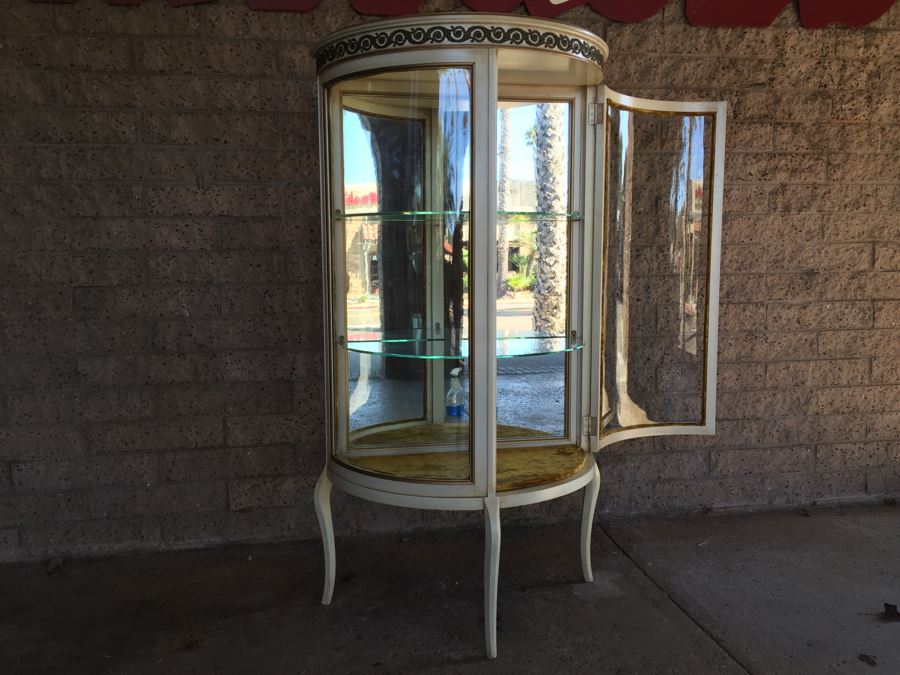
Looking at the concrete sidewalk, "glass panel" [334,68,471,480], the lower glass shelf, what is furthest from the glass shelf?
the concrete sidewalk

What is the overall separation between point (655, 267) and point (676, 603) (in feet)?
5.13

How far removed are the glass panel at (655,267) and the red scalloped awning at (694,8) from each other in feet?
2.09

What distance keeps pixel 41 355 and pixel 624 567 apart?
2791mm

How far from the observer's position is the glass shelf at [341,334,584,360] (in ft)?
9.15

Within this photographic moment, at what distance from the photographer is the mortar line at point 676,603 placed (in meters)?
2.55

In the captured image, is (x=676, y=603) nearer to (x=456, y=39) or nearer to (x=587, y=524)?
(x=587, y=524)

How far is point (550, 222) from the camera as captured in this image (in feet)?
9.45

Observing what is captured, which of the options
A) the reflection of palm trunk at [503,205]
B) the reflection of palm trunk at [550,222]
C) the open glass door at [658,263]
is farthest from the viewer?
the open glass door at [658,263]

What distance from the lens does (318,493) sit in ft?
9.48

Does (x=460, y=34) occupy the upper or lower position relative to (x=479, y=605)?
upper

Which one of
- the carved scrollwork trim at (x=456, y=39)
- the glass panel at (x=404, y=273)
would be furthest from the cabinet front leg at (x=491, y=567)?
the carved scrollwork trim at (x=456, y=39)

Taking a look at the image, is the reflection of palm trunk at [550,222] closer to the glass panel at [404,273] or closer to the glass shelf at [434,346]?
the glass shelf at [434,346]

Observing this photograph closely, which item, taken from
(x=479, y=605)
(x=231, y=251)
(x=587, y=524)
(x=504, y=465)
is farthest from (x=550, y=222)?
(x=479, y=605)

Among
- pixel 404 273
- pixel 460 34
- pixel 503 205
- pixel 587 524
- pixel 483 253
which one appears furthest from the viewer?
pixel 587 524
